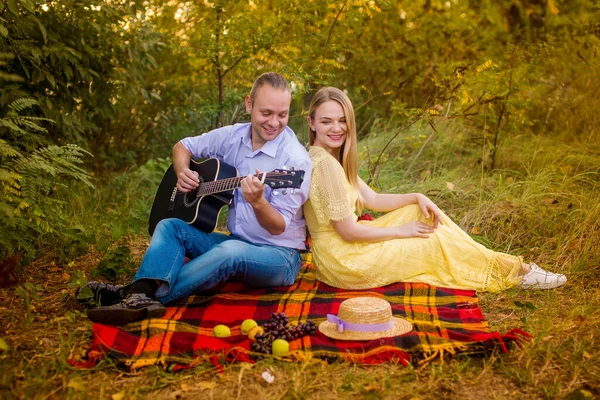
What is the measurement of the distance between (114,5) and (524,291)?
148 inches

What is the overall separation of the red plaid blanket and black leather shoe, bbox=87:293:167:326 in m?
0.04

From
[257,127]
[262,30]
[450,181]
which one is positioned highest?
[262,30]

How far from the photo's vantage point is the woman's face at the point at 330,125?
12.3ft

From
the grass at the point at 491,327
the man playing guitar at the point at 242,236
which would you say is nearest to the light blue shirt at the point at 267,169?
the man playing guitar at the point at 242,236

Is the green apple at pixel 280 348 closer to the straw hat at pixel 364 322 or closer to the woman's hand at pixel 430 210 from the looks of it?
the straw hat at pixel 364 322

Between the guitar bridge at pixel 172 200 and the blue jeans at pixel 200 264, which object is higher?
the guitar bridge at pixel 172 200

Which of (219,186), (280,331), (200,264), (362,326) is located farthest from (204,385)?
(219,186)

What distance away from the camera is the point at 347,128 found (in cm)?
381

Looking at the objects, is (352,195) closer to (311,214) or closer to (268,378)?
(311,214)

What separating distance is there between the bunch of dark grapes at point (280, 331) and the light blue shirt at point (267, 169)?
67 centimetres

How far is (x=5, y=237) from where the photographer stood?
12.0 ft

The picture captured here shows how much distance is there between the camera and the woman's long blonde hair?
12.3ft

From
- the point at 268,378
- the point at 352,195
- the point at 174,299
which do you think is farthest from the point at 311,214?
the point at 268,378

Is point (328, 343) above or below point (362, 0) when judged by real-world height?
below
